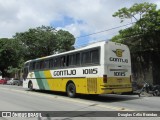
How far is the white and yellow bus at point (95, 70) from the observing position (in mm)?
15906

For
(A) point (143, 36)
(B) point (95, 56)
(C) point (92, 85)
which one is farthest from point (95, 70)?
(A) point (143, 36)

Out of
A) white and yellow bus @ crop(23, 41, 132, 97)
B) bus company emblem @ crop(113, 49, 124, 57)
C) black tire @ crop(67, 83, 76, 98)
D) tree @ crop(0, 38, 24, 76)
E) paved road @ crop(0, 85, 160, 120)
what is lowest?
paved road @ crop(0, 85, 160, 120)

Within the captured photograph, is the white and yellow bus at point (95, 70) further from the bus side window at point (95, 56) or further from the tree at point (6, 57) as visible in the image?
the tree at point (6, 57)

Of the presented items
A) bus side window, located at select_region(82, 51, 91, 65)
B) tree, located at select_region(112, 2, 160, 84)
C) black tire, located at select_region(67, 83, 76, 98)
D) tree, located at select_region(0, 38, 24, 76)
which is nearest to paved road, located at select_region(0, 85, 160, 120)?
black tire, located at select_region(67, 83, 76, 98)

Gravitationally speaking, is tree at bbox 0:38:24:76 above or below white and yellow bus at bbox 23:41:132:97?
above

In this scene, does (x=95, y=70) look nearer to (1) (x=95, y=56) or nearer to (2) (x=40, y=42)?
(1) (x=95, y=56)

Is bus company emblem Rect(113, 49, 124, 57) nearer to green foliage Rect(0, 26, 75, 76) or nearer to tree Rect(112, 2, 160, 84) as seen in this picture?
tree Rect(112, 2, 160, 84)

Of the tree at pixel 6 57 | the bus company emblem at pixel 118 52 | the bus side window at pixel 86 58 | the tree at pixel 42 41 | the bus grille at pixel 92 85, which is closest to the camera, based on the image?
the bus grille at pixel 92 85

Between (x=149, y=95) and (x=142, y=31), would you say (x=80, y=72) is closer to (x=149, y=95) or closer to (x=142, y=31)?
(x=149, y=95)

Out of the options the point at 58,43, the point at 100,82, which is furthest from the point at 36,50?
the point at 100,82

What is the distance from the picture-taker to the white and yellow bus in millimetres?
15906

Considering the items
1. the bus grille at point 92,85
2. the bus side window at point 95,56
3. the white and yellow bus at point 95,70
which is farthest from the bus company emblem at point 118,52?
the bus grille at point 92,85

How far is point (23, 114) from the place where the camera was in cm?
1177

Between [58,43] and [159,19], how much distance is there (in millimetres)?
25478
